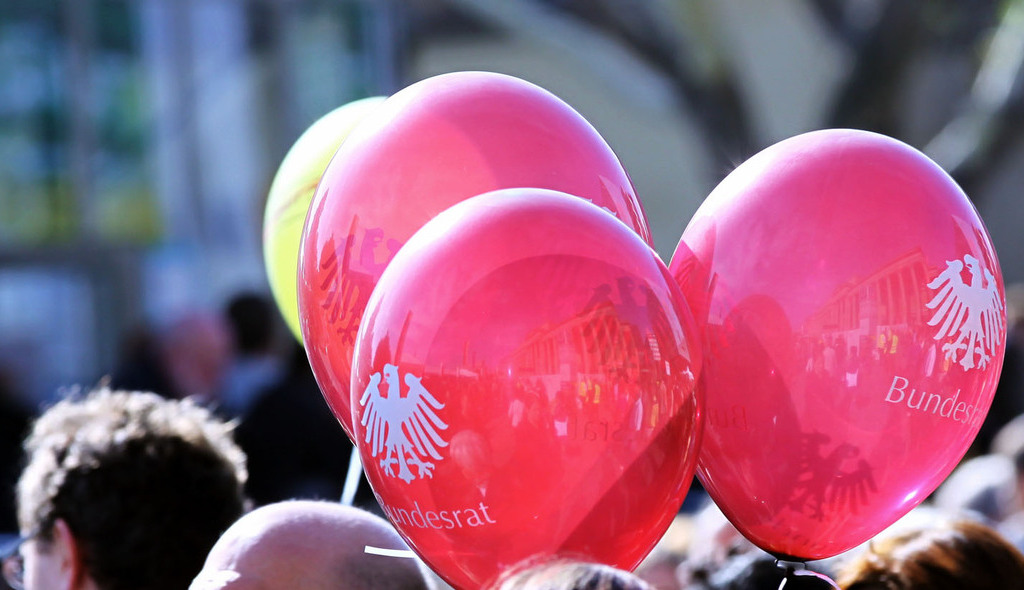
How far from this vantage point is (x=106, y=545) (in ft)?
6.46

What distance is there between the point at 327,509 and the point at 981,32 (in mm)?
6933

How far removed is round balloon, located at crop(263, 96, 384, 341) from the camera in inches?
83.6

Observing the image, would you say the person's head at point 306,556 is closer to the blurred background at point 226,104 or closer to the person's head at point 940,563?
the person's head at point 940,563

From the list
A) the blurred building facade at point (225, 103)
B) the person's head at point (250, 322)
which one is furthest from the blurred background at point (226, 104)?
the person's head at point (250, 322)

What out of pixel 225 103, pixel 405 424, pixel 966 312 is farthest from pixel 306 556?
pixel 225 103

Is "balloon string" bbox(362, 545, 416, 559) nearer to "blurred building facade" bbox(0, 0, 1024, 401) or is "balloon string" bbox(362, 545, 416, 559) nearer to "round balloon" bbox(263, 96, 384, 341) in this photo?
"round balloon" bbox(263, 96, 384, 341)

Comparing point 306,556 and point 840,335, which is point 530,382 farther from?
point 306,556

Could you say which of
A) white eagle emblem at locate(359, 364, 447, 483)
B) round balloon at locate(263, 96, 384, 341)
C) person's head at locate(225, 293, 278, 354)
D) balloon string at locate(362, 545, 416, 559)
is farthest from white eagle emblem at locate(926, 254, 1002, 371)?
person's head at locate(225, 293, 278, 354)

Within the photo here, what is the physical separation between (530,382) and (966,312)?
0.59 meters

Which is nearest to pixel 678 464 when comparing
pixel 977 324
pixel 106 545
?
pixel 977 324

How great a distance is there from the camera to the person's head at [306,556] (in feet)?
5.34

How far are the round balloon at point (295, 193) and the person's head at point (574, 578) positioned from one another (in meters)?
0.97

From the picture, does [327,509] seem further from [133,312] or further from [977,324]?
[133,312]

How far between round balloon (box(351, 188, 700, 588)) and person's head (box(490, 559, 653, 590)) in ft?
0.32
